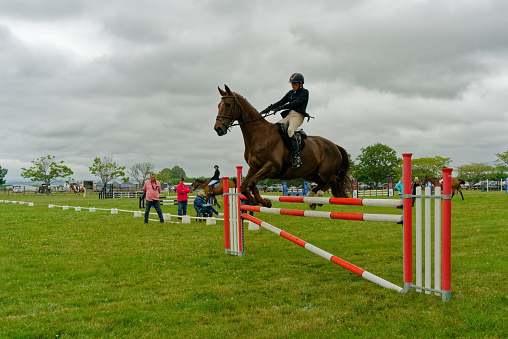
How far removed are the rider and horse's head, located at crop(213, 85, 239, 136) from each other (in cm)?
96

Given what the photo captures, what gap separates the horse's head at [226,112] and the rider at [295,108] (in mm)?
963

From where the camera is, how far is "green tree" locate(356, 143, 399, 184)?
8069cm

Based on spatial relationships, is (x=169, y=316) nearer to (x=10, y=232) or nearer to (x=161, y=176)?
(x=10, y=232)

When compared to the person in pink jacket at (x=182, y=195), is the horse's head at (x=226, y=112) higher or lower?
higher

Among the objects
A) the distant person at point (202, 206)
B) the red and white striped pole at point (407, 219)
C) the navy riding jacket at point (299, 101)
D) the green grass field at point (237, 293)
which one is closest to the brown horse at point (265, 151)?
the navy riding jacket at point (299, 101)

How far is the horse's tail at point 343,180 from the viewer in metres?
8.07

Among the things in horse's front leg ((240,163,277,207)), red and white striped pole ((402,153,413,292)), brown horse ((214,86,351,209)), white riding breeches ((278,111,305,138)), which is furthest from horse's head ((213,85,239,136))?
red and white striped pole ((402,153,413,292))

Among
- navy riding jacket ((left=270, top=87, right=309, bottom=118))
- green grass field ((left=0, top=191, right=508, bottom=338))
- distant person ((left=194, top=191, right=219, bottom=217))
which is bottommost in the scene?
green grass field ((left=0, top=191, right=508, bottom=338))

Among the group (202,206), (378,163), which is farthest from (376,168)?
(202,206)

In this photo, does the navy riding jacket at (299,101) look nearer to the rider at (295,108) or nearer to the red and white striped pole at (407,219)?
the rider at (295,108)

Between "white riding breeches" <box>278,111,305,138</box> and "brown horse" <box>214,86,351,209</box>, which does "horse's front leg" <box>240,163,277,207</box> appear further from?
"white riding breeches" <box>278,111,305,138</box>

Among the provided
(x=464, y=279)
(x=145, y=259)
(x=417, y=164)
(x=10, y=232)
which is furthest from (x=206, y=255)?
(x=417, y=164)

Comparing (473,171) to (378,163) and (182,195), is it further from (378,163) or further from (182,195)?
(182,195)

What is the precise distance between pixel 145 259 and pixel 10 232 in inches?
306
